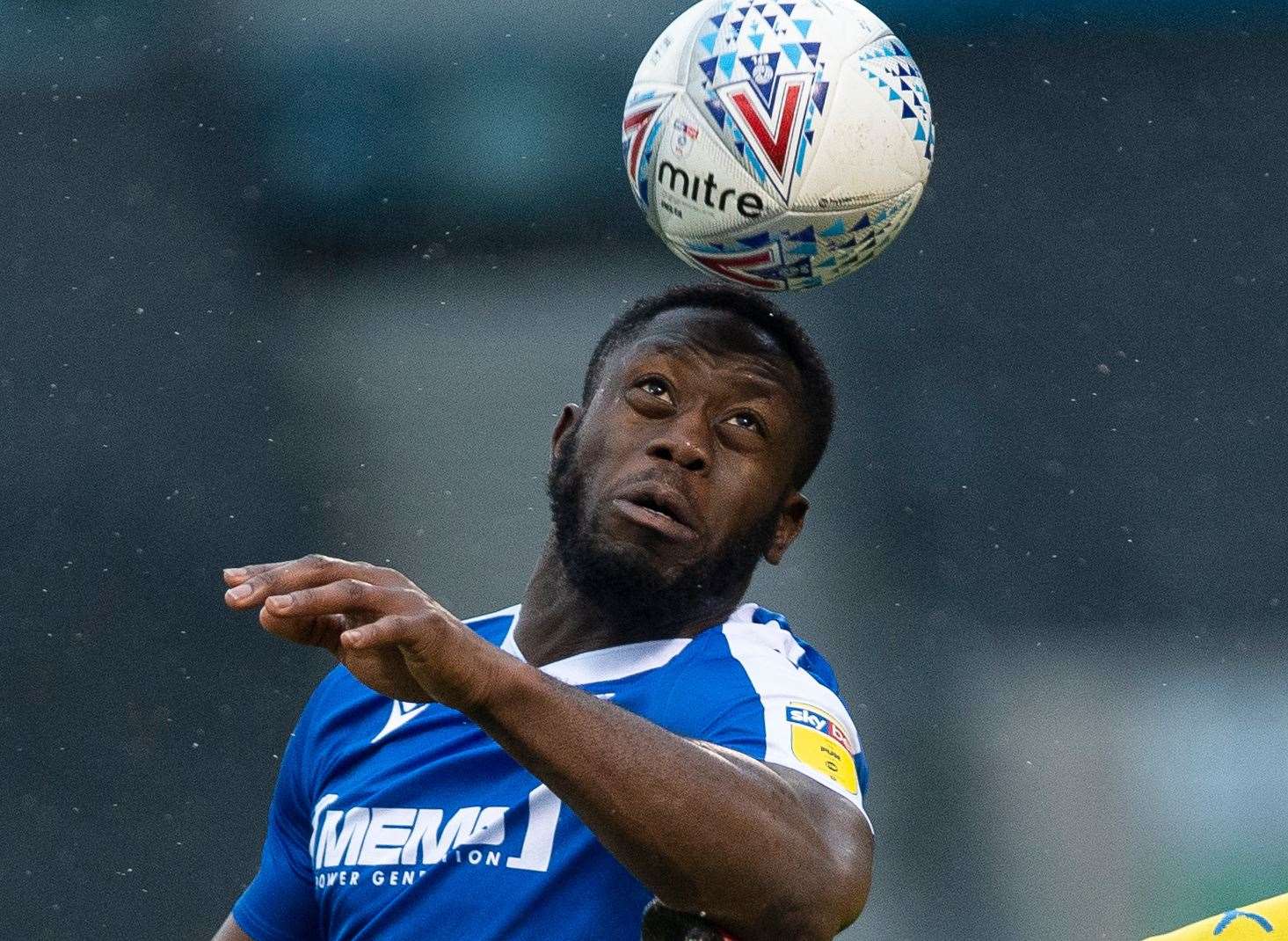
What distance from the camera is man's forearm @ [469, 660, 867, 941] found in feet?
6.51

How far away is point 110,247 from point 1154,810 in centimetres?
310

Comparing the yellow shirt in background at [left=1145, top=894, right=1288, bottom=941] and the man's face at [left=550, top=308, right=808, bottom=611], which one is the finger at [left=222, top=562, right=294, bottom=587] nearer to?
the man's face at [left=550, top=308, right=808, bottom=611]

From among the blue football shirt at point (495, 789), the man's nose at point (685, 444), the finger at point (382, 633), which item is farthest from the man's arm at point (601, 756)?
the man's nose at point (685, 444)

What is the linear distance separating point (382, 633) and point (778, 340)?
1.24 metres

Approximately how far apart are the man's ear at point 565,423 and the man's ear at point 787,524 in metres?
0.38

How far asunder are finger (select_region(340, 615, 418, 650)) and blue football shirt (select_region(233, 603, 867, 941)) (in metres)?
0.57

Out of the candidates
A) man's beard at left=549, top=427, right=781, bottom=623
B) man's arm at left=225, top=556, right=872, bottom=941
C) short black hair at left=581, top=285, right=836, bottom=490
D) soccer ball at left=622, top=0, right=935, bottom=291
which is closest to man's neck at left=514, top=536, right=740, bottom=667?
man's beard at left=549, top=427, right=781, bottom=623

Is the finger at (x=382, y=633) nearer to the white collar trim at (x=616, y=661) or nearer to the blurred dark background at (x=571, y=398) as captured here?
the white collar trim at (x=616, y=661)

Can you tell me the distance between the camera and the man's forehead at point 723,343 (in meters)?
2.89

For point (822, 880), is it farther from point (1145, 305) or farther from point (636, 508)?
point (1145, 305)

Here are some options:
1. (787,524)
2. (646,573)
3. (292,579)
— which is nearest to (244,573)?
(292,579)

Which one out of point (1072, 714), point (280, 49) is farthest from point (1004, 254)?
point (280, 49)

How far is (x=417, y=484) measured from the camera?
4965 mm

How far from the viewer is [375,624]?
1879 mm
